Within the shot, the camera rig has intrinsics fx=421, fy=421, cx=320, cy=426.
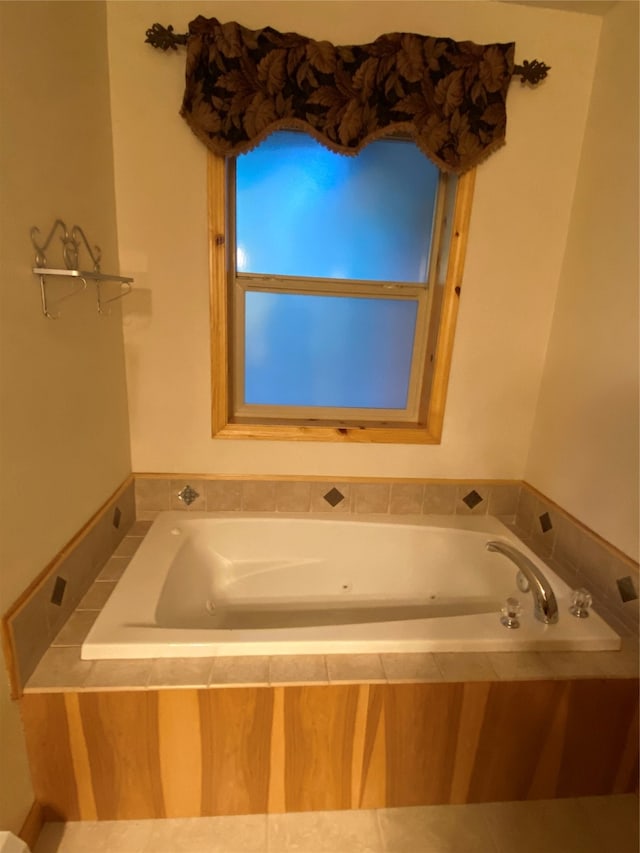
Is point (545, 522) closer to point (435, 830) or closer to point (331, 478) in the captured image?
point (331, 478)

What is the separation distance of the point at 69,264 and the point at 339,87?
1.06 m

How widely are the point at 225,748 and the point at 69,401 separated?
1.06 m

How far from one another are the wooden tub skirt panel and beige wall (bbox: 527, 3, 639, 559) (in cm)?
59

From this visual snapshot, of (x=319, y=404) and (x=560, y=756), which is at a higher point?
(x=319, y=404)

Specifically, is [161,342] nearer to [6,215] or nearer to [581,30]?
[6,215]

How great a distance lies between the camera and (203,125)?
1427 mm

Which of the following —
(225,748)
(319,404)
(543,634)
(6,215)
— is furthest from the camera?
(319,404)

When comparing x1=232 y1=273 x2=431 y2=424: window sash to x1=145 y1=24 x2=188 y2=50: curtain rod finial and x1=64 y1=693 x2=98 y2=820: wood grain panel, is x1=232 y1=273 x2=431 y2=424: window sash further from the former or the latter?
x1=64 y1=693 x2=98 y2=820: wood grain panel

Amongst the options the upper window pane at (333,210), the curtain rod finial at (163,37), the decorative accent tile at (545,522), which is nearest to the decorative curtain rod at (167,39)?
the curtain rod finial at (163,37)

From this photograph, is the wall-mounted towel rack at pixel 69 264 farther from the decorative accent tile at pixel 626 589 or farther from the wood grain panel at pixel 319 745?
the decorative accent tile at pixel 626 589

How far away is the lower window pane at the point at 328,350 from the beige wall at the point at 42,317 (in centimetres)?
64

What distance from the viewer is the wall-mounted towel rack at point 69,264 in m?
1.07

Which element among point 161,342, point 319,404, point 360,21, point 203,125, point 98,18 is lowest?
point 319,404

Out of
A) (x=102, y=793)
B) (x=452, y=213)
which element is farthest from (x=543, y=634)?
(x=452, y=213)
